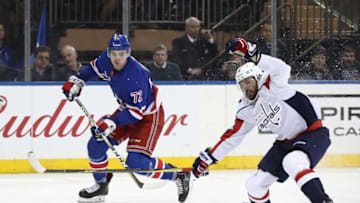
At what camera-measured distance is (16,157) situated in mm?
6246

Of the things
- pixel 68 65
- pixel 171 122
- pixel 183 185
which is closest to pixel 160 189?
pixel 183 185

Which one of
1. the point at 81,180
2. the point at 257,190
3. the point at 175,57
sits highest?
the point at 175,57

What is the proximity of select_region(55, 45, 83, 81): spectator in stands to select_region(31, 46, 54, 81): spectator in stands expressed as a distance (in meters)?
0.08

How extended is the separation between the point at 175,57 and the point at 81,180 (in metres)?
1.40

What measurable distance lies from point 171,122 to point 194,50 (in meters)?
0.65

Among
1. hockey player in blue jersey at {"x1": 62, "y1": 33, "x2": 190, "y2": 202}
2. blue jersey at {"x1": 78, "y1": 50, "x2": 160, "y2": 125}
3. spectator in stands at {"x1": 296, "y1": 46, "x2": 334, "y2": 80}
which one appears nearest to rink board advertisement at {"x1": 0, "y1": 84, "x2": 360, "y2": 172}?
spectator in stands at {"x1": 296, "y1": 46, "x2": 334, "y2": 80}

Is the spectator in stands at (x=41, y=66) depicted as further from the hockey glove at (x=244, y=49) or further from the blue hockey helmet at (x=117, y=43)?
the hockey glove at (x=244, y=49)

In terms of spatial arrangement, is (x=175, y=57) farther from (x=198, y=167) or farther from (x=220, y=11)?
(x=198, y=167)

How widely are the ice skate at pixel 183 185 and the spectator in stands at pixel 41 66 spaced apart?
6.80 feet

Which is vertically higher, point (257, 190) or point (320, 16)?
point (320, 16)

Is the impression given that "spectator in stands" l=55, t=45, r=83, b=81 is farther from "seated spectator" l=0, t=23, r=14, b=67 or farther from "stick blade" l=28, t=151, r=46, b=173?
"stick blade" l=28, t=151, r=46, b=173

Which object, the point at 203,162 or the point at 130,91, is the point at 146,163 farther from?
the point at 203,162

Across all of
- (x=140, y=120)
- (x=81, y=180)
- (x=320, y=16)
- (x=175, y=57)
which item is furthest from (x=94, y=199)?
(x=320, y=16)

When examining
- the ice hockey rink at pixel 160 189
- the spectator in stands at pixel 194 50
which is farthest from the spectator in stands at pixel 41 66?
the spectator in stands at pixel 194 50
